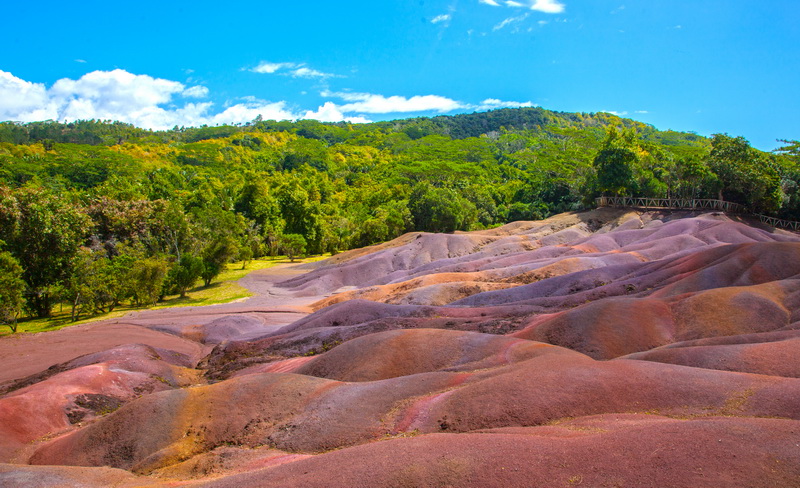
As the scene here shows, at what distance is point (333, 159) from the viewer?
152125mm

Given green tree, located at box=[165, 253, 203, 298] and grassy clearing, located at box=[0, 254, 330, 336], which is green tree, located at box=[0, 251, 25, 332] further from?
green tree, located at box=[165, 253, 203, 298]

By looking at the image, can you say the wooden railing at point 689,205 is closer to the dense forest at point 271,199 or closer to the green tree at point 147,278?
the dense forest at point 271,199

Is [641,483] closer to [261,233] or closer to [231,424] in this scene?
[231,424]

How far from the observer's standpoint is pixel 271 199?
89.9 metres

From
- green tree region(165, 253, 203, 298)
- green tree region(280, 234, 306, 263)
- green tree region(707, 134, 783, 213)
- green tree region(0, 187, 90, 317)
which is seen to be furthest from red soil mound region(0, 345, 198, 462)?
green tree region(707, 134, 783, 213)

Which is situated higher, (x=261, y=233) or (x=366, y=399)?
(x=261, y=233)

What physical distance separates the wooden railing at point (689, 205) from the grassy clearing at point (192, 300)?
5372 centimetres

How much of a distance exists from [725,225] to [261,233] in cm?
6920

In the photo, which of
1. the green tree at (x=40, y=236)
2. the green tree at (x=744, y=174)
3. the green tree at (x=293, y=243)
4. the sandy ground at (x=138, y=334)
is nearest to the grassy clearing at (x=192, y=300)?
the green tree at (x=40, y=236)

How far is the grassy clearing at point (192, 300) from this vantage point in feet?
139

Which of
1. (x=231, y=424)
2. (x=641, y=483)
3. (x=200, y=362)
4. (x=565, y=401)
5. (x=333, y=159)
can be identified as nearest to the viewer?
(x=641, y=483)

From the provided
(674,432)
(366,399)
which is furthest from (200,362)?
(674,432)

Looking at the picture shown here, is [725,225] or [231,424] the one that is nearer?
[231,424]

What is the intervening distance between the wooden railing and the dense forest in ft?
5.28
